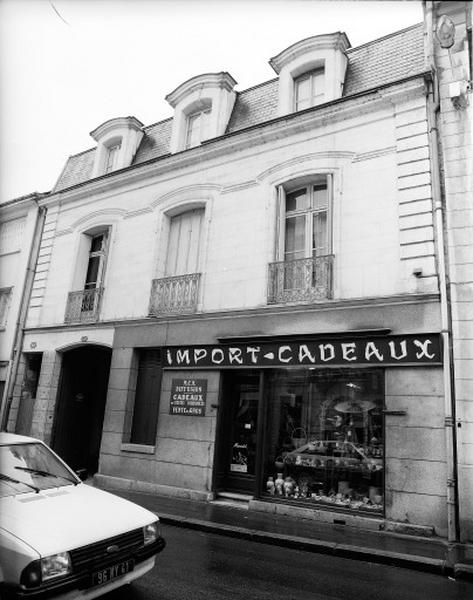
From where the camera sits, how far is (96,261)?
13.5 metres

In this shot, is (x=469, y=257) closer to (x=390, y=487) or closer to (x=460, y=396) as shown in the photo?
(x=460, y=396)

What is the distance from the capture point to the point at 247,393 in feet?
32.5

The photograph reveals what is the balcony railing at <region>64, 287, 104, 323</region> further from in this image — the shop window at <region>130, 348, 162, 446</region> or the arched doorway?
the shop window at <region>130, 348, 162, 446</region>

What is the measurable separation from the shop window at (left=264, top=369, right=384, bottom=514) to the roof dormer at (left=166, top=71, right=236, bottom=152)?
666cm

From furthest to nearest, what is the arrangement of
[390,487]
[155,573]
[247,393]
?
[247,393]
[390,487]
[155,573]

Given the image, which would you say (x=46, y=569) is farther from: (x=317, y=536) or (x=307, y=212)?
(x=307, y=212)

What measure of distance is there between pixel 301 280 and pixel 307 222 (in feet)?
4.53

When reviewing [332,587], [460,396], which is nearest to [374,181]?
[460,396]

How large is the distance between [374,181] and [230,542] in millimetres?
6920

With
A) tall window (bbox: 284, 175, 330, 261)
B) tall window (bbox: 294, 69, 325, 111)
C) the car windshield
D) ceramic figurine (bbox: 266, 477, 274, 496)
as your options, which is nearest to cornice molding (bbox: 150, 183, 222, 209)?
tall window (bbox: 284, 175, 330, 261)

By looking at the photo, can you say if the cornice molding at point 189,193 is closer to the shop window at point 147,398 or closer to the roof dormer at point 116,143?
the roof dormer at point 116,143

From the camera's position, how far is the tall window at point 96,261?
1311 centimetres

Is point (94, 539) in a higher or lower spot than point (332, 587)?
higher

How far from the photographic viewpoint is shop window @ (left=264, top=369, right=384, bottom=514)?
325 inches
